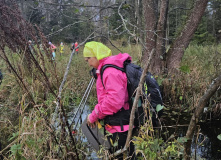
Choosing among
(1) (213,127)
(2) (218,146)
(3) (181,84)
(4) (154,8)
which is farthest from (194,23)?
(2) (218,146)

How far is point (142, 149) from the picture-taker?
58.5 inches

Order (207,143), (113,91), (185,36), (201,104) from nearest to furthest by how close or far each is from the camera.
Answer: (201,104), (113,91), (207,143), (185,36)

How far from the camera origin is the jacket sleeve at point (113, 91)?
1661 mm

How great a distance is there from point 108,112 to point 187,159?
760 mm

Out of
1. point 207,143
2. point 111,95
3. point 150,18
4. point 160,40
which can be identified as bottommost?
point 207,143

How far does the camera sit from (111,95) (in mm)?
1674

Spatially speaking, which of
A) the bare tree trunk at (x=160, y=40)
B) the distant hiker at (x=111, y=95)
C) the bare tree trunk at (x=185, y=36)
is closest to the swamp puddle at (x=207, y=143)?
the distant hiker at (x=111, y=95)

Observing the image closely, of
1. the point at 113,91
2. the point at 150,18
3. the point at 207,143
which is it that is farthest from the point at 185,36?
the point at 113,91

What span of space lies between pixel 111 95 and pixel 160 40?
3915 millimetres

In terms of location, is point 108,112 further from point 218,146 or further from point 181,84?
point 181,84

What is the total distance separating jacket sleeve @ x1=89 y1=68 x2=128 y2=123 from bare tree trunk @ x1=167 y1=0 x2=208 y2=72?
11.3ft

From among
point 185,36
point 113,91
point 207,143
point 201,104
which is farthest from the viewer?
point 185,36

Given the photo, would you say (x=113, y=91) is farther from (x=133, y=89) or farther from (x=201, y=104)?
(x=201, y=104)

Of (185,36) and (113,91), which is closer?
(113,91)
